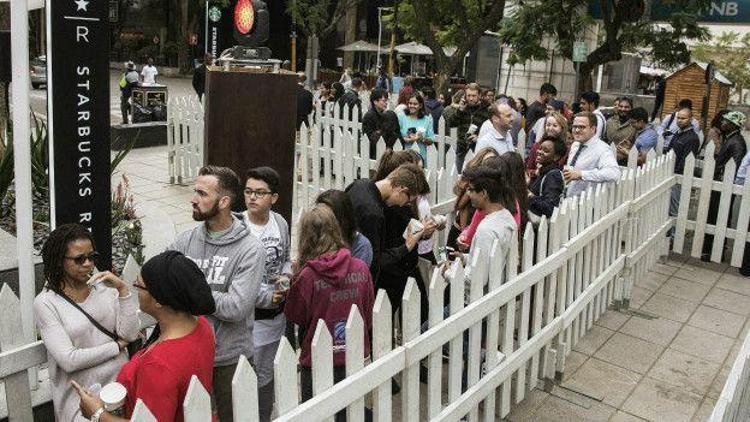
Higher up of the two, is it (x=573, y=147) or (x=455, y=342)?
(x=573, y=147)

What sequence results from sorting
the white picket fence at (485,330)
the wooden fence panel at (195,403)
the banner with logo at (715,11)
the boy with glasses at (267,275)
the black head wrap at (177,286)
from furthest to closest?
the banner with logo at (715,11)
the boy with glasses at (267,275)
the white picket fence at (485,330)
the black head wrap at (177,286)
the wooden fence panel at (195,403)

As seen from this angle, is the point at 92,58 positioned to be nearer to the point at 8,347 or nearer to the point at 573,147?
the point at 8,347

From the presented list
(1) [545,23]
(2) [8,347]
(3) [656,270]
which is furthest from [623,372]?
(1) [545,23]

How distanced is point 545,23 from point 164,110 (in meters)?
8.06

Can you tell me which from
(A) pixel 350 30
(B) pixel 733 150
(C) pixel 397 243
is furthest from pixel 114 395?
(A) pixel 350 30

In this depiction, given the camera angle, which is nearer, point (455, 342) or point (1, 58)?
point (455, 342)

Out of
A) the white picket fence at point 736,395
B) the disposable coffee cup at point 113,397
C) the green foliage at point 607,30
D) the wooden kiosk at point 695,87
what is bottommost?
the white picket fence at point 736,395

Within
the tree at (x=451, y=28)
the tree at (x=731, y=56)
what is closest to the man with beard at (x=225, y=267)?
the tree at (x=451, y=28)

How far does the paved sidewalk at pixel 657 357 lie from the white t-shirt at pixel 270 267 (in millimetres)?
1658

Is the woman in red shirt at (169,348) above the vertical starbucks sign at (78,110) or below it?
below

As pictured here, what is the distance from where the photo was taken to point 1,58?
12.0ft

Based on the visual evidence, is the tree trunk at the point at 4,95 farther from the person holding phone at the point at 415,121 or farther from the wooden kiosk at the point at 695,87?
the wooden kiosk at the point at 695,87

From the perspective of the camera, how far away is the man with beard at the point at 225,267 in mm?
3002

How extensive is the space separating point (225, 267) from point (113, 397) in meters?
1.06
